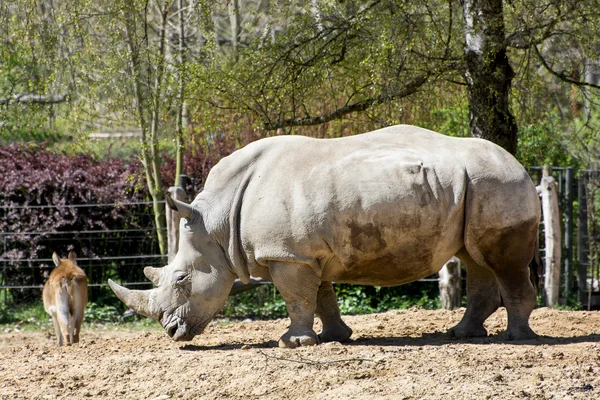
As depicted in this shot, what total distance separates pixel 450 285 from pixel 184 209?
4.93m

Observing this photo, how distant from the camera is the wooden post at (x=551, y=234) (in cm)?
1167

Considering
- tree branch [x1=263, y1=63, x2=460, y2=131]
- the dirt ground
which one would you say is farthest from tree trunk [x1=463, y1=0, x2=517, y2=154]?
the dirt ground

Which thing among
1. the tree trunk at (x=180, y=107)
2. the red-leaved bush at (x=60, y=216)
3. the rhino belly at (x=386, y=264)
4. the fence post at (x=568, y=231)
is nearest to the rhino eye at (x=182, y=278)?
the rhino belly at (x=386, y=264)

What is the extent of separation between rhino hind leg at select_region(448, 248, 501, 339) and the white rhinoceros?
0.09ft

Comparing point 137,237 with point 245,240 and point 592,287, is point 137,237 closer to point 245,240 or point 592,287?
point 245,240

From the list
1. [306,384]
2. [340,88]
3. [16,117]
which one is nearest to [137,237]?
[16,117]

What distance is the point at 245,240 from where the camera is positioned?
23.8ft

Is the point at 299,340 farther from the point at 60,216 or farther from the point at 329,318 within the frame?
the point at 60,216

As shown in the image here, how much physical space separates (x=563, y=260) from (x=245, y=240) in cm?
682

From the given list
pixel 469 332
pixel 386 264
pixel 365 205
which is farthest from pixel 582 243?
pixel 365 205

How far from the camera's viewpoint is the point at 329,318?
25.6 feet

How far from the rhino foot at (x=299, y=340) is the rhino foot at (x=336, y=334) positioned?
506 mm

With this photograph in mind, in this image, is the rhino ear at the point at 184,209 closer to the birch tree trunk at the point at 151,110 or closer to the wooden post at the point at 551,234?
the birch tree trunk at the point at 151,110

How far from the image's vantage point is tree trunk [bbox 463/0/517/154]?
357 inches
